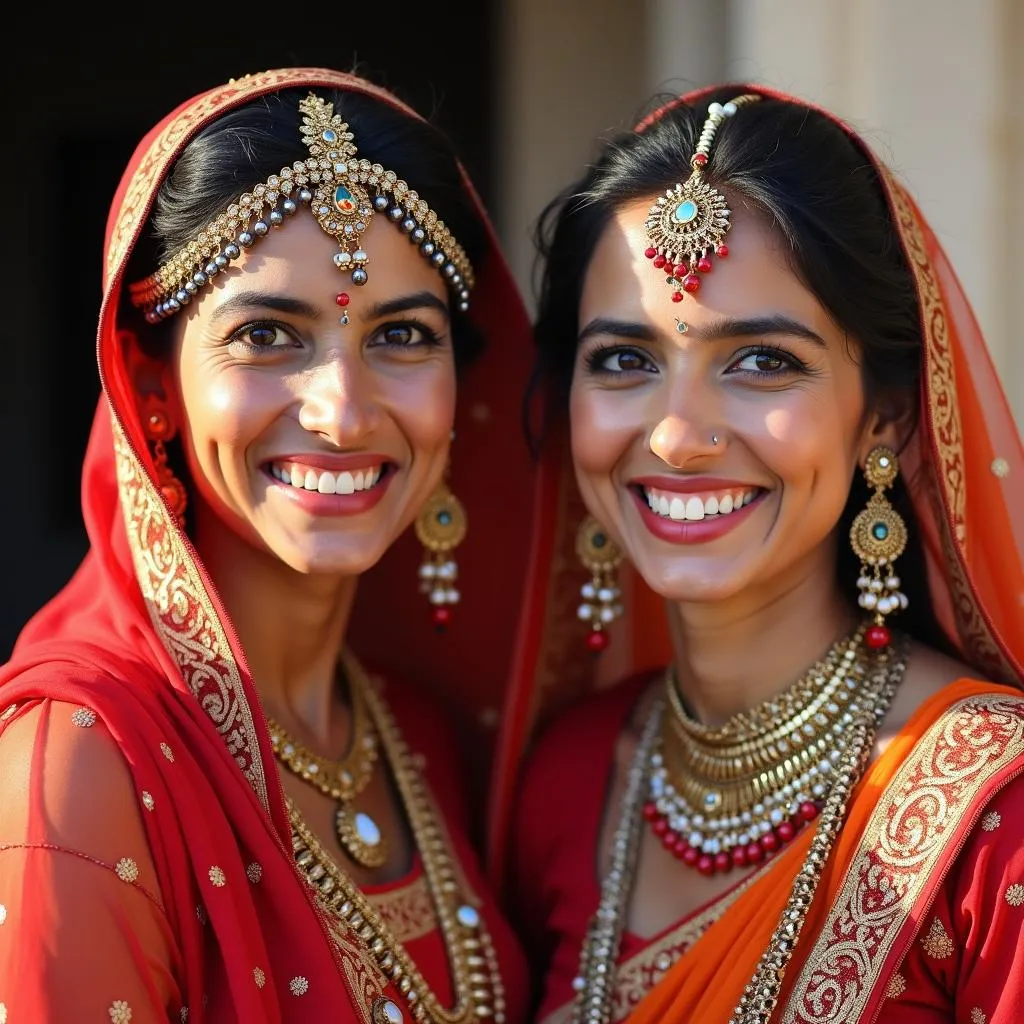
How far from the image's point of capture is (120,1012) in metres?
1.61

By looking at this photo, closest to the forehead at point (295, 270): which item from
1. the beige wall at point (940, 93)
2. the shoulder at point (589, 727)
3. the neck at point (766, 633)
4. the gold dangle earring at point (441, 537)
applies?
the gold dangle earring at point (441, 537)

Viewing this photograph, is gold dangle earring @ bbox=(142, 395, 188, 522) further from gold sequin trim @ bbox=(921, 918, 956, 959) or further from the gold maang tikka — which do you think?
gold sequin trim @ bbox=(921, 918, 956, 959)

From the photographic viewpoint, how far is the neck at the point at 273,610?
2.16 metres

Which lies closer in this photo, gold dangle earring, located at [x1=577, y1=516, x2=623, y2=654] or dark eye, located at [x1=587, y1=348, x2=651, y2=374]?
dark eye, located at [x1=587, y1=348, x2=651, y2=374]

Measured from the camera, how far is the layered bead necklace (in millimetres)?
2004

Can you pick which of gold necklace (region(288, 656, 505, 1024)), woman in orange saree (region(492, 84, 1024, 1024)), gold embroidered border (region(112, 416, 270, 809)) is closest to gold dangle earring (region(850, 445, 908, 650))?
woman in orange saree (region(492, 84, 1024, 1024))

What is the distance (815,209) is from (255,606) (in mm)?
969

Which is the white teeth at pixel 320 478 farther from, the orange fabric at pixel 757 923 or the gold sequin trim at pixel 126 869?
the orange fabric at pixel 757 923

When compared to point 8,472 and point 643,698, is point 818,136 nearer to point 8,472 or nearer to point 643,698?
point 643,698

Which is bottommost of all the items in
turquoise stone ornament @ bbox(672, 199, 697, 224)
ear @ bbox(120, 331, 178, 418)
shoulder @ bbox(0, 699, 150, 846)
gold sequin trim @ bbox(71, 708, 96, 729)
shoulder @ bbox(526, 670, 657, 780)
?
shoulder @ bbox(526, 670, 657, 780)

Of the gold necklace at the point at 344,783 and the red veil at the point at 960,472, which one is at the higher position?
the red veil at the point at 960,472

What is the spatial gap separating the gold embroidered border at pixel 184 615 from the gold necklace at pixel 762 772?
2.17ft

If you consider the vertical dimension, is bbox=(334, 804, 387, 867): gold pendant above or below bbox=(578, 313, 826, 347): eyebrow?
below

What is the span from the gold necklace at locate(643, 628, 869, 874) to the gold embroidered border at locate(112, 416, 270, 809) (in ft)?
2.17
